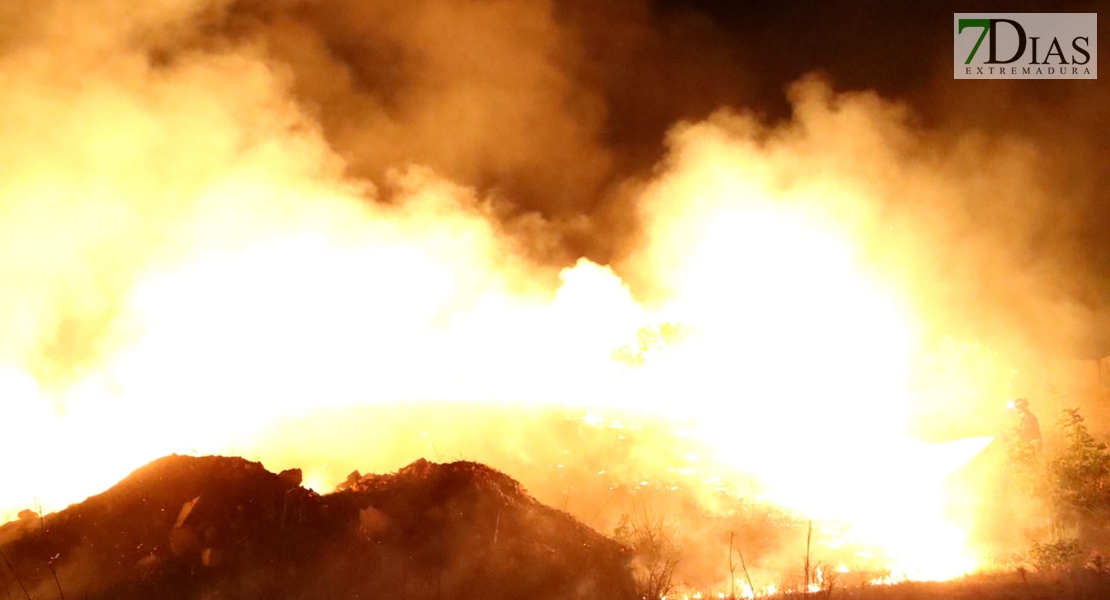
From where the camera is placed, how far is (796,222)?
1516cm

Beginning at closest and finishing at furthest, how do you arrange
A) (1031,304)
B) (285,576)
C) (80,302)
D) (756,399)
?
(285,576) → (80,302) → (756,399) → (1031,304)

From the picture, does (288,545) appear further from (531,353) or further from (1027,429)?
(1027,429)

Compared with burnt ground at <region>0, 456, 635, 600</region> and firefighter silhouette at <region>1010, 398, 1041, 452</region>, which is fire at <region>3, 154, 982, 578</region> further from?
burnt ground at <region>0, 456, 635, 600</region>

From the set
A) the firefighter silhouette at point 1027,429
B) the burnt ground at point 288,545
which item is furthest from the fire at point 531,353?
the burnt ground at point 288,545

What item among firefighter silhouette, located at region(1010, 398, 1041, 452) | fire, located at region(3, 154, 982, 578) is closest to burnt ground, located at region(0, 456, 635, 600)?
fire, located at region(3, 154, 982, 578)

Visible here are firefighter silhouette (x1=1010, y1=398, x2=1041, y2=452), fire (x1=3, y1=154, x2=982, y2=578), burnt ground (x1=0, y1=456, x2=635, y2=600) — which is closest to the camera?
burnt ground (x1=0, y1=456, x2=635, y2=600)

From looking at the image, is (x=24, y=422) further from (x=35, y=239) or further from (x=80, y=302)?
(x=35, y=239)

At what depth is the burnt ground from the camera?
6395mm

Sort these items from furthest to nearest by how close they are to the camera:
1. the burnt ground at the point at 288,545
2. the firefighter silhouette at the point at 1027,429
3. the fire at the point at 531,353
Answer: the fire at the point at 531,353, the firefighter silhouette at the point at 1027,429, the burnt ground at the point at 288,545

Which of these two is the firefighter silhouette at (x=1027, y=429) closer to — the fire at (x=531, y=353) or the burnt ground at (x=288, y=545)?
the fire at (x=531, y=353)

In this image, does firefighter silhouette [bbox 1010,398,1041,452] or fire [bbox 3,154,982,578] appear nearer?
firefighter silhouette [bbox 1010,398,1041,452]

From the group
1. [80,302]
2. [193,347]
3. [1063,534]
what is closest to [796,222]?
[1063,534]

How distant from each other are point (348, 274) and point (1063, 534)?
41.3ft

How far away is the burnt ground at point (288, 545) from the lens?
21.0ft
